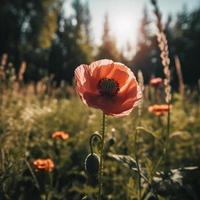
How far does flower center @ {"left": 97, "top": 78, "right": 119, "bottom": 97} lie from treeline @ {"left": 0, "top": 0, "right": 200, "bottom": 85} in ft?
54.1

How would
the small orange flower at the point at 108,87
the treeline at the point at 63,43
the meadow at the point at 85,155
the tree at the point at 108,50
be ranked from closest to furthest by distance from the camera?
the small orange flower at the point at 108,87
the meadow at the point at 85,155
the treeline at the point at 63,43
the tree at the point at 108,50

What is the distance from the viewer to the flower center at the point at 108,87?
1723 millimetres

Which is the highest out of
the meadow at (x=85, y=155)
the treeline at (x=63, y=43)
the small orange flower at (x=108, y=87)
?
the treeline at (x=63, y=43)

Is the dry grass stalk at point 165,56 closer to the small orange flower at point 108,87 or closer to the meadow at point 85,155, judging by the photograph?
the meadow at point 85,155

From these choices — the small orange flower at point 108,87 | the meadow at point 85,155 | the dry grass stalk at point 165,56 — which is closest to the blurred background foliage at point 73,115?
the meadow at point 85,155

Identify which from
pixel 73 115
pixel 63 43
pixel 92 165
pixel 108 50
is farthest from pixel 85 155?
pixel 108 50

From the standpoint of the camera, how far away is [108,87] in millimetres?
1743

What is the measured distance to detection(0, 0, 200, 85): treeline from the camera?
2702 cm

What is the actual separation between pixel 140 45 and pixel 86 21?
9.30m

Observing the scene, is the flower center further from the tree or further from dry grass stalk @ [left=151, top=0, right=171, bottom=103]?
the tree

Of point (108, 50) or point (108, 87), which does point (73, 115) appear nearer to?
point (108, 87)

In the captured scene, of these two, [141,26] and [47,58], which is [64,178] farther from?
[141,26]

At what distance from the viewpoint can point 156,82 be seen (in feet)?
17.1

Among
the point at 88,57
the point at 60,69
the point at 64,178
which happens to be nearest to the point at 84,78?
the point at 64,178
